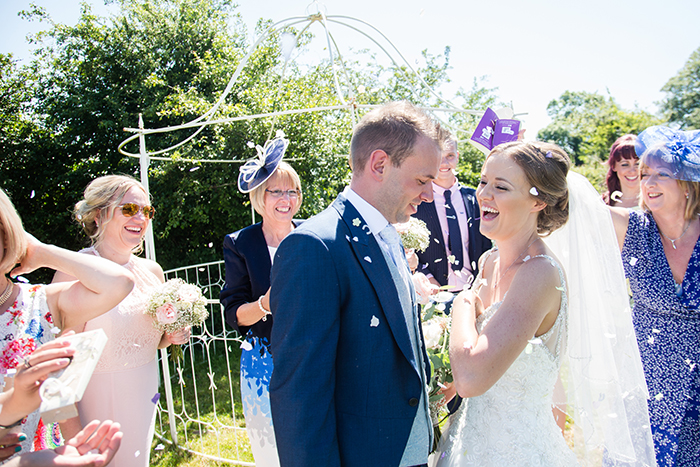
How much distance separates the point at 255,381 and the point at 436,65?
42.7 ft

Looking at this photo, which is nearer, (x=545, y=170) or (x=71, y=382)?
(x=71, y=382)

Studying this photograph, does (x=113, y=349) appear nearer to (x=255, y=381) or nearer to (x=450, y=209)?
(x=255, y=381)

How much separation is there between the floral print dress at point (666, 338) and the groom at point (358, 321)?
171 cm

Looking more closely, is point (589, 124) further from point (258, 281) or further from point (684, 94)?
point (258, 281)

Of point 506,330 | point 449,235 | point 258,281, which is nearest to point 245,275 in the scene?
Result: point 258,281

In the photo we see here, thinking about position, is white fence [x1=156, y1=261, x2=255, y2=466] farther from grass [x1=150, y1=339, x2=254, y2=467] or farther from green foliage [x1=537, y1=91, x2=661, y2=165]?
green foliage [x1=537, y1=91, x2=661, y2=165]

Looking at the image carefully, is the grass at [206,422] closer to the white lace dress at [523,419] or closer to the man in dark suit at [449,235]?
the man in dark suit at [449,235]

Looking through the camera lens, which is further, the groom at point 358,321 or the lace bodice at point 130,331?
the lace bodice at point 130,331

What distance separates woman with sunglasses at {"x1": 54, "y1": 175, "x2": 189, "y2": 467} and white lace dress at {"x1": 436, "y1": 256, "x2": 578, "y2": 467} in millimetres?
2140

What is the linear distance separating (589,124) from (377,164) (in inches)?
1523

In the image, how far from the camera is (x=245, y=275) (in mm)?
3076

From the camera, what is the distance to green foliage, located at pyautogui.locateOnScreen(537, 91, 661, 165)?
83.1 feet

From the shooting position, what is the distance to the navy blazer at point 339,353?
150cm

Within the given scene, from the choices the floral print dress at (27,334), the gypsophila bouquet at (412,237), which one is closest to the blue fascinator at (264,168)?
the gypsophila bouquet at (412,237)
